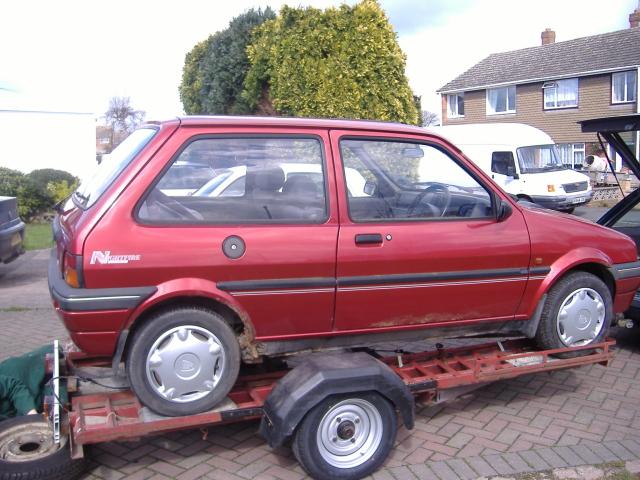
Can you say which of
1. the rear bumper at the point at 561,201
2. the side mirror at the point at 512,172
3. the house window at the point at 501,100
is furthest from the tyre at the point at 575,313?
the house window at the point at 501,100

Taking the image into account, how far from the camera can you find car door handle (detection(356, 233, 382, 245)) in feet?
12.9

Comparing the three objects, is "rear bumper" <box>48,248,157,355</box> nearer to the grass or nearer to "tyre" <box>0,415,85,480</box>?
"tyre" <box>0,415,85,480</box>

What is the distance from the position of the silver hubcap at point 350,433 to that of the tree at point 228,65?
10194 mm

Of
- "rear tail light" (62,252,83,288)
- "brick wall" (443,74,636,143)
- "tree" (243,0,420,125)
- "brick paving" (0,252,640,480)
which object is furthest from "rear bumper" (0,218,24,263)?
"brick wall" (443,74,636,143)

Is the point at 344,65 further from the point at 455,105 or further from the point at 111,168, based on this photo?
the point at 455,105

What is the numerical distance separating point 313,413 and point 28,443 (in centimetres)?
157

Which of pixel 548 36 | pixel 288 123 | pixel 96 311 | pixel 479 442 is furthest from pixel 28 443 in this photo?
pixel 548 36

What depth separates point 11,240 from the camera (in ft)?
28.0

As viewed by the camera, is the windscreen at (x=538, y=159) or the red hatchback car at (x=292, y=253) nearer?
the red hatchback car at (x=292, y=253)

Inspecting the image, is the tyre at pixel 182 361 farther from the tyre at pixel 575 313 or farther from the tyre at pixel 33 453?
the tyre at pixel 575 313

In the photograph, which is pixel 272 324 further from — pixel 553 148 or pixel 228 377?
pixel 553 148

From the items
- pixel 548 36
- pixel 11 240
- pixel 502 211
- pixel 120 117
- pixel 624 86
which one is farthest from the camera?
pixel 120 117

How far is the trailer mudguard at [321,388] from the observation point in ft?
11.5

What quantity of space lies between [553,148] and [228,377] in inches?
633
